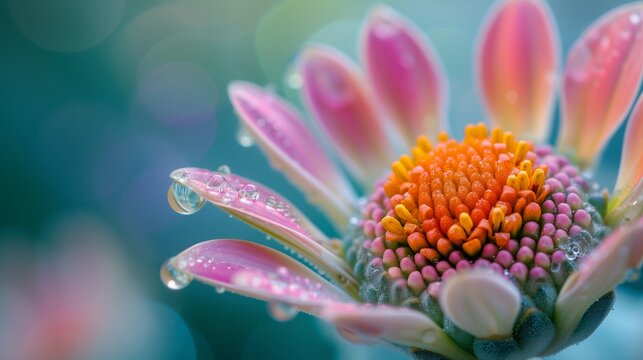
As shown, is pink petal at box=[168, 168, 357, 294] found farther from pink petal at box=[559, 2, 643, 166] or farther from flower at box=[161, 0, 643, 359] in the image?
pink petal at box=[559, 2, 643, 166]

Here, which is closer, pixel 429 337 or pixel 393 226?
pixel 429 337

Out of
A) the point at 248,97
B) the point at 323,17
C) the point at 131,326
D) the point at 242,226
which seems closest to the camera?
the point at 248,97

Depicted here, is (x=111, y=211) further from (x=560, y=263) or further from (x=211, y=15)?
(x=560, y=263)

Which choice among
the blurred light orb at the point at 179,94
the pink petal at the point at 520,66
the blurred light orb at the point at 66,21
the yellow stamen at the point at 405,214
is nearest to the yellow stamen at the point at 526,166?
the yellow stamen at the point at 405,214

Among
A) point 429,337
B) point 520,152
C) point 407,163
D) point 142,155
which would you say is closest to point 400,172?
point 407,163

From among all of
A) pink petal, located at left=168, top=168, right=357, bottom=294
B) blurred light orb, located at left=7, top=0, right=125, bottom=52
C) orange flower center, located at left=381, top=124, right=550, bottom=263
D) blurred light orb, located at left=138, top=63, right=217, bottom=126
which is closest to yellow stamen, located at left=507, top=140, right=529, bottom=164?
orange flower center, located at left=381, top=124, right=550, bottom=263

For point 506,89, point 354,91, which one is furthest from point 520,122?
point 354,91

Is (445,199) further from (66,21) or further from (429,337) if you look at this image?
(66,21)
